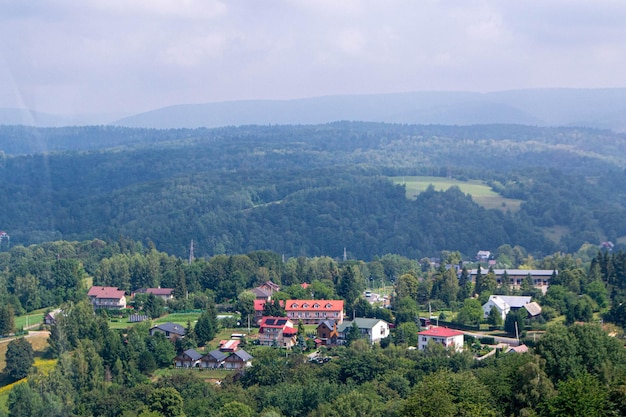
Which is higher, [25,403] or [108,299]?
[25,403]

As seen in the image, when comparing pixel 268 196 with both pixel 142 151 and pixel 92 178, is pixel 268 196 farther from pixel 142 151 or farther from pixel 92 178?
pixel 142 151

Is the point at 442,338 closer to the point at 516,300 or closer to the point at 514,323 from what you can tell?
the point at 514,323

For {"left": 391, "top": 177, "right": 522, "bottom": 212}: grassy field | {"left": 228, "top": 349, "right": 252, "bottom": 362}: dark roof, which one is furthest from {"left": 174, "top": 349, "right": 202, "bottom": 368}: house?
{"left": 391, "top": 177, "right": 522, "bottom": 212}: grassy field

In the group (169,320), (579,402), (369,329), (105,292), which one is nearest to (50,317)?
(105,292)

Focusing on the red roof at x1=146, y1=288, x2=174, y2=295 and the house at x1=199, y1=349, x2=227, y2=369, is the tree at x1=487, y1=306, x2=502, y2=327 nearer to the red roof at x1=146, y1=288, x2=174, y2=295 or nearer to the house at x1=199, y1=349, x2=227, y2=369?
the house at x1=199, y1=349, x2=227, y2=369

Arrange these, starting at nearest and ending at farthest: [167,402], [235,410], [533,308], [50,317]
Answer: [235,410] → [167,402] → [533,308] → [50,317]

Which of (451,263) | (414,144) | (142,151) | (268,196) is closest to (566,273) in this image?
(451,263)
